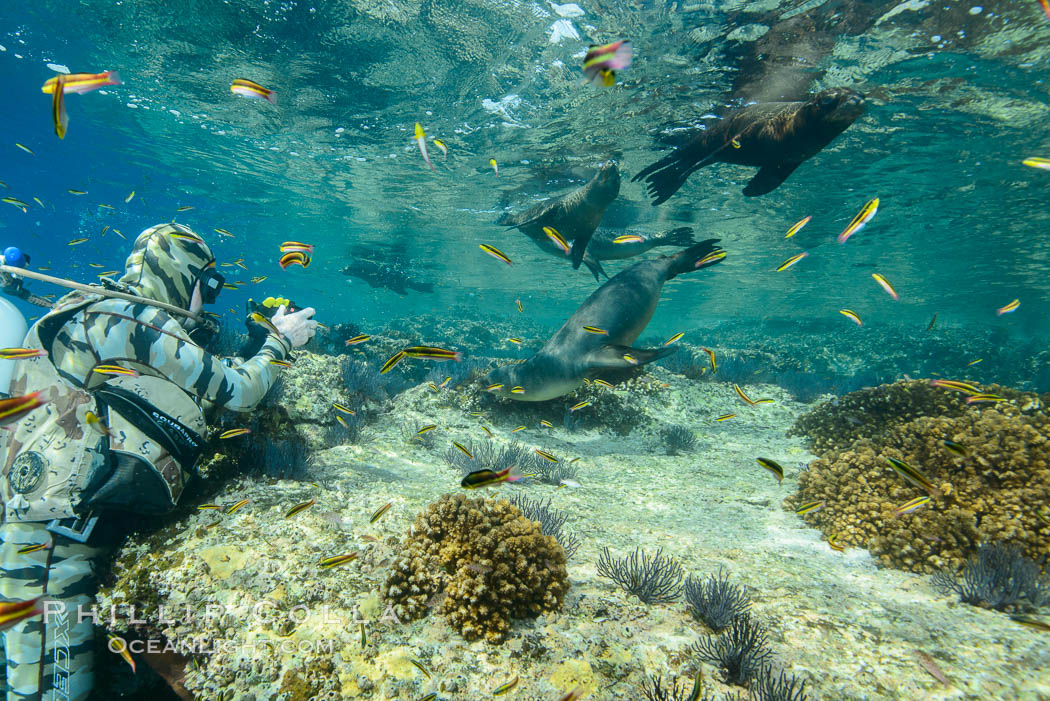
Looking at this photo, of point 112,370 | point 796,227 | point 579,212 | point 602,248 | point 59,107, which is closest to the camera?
point 59,107

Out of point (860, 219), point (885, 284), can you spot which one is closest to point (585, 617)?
point (860, 219)

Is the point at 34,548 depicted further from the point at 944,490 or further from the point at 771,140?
the point at 771,140

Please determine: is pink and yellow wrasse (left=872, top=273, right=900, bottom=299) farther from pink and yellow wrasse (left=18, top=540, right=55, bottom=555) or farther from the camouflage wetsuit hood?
pink and yellow wrasse (left=18, top=540, right=55, bottom=555)

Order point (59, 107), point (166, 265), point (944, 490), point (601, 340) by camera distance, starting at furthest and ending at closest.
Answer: point (601, 340), point (944, 490), point (166, 265), point (59, 107)

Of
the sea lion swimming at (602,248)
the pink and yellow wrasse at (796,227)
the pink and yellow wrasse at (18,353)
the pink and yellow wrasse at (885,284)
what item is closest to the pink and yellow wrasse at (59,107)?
the pink and yellow wrasse at (18,353)

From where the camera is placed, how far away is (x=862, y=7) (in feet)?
24.8

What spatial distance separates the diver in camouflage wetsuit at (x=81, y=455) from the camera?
2480 millimetres

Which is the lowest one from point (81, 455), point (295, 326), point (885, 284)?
point (81, 455)

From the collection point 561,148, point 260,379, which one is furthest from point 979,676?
point 561,148

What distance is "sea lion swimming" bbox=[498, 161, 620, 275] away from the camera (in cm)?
785

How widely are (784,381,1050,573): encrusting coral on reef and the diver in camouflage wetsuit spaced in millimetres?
5886

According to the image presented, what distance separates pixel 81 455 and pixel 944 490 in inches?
285

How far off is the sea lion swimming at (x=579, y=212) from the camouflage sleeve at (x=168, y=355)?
6.20 m

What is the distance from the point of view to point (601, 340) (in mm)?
6246
